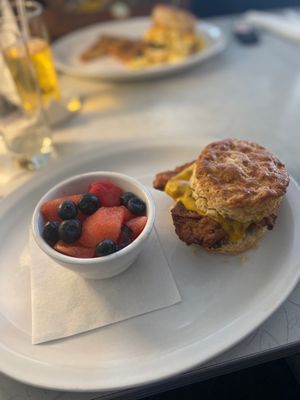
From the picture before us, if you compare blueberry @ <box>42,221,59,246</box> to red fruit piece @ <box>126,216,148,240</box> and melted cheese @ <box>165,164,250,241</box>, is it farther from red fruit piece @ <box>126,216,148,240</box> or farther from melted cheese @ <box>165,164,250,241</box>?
melted cheese @ <box>165,164,250,241</box>

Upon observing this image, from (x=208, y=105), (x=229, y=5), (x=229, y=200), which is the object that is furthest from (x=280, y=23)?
(x=229, y=200)

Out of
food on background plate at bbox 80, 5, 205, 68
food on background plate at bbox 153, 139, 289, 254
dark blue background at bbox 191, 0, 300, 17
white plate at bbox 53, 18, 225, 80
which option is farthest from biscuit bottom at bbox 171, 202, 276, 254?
dark blue background at bbox 191, 0, 300, 17

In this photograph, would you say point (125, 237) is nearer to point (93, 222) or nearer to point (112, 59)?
point (93, 222)

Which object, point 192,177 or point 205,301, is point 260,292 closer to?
point 205,301

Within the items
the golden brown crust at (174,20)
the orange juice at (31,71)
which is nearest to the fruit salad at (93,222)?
the orange juice at (31,71)

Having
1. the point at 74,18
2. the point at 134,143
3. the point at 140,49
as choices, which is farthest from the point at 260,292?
the point at 74,18
